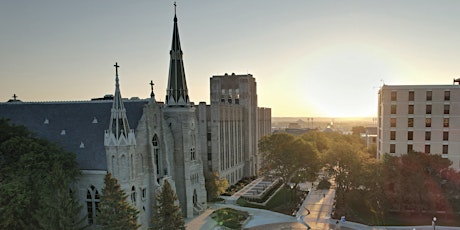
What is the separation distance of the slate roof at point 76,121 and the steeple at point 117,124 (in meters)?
3.19

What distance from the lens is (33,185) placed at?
30.5 m

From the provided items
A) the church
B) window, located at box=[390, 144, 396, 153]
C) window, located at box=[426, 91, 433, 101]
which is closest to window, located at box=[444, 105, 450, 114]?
window, located at box=[426, 91, 433, 101]

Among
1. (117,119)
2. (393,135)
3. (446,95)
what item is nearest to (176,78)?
(117,119)

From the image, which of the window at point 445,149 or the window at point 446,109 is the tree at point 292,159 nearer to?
the window at point 445,149

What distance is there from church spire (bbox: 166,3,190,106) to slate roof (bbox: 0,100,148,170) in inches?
244

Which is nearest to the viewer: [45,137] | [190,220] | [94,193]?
[94,193]

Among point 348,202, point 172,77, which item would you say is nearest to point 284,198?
point 348,202

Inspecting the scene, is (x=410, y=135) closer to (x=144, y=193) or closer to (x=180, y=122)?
(x=180, y=122)

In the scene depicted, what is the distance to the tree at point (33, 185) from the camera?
93.6 feet

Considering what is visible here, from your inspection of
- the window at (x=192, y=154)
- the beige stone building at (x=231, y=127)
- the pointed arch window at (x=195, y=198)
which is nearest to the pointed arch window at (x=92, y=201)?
the window at (x=192, y=154)

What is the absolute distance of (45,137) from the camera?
39.6 meters

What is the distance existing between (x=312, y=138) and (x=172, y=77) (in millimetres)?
59056

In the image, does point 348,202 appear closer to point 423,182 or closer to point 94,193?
point 423,182

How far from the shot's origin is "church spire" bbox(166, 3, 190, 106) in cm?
4541
